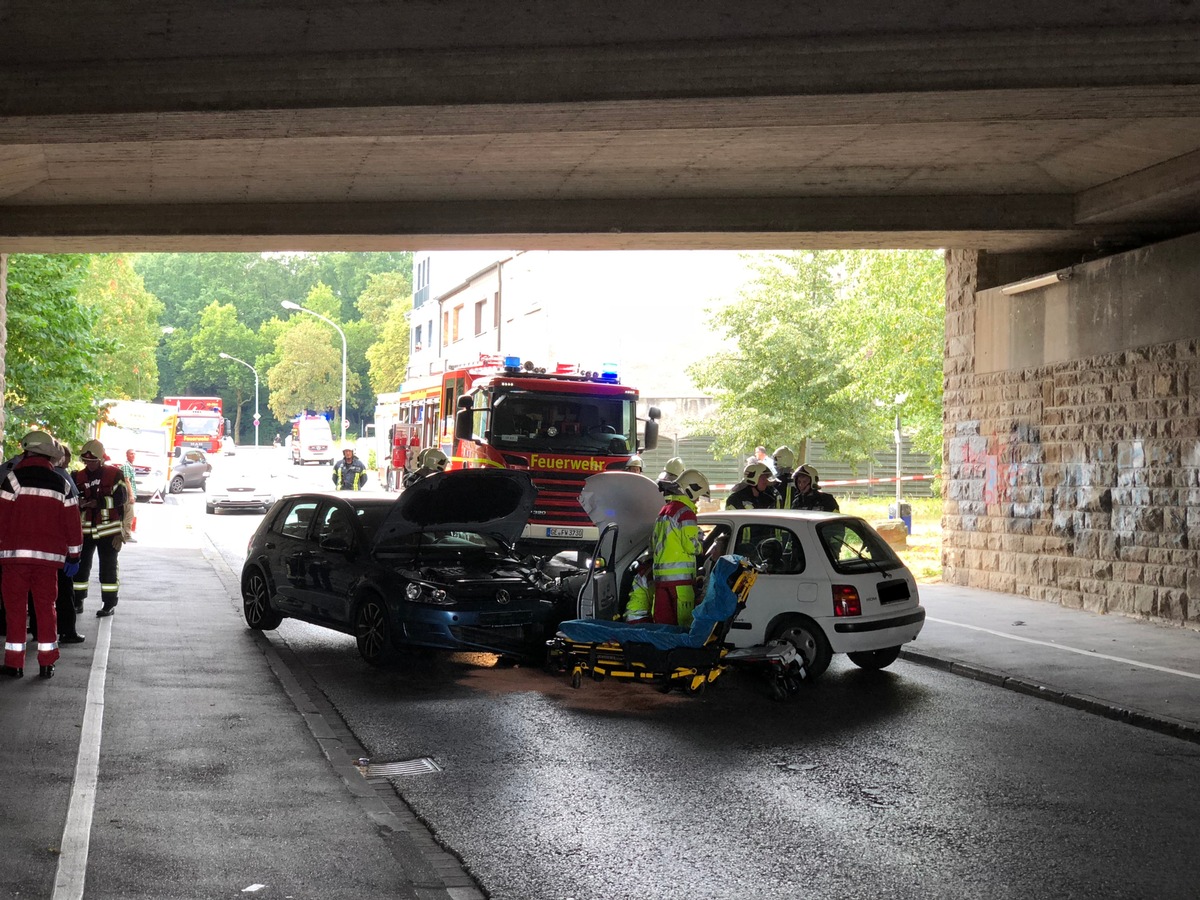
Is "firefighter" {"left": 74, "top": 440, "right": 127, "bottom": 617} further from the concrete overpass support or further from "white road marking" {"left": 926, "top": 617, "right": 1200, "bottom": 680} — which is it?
the concrete overpass support

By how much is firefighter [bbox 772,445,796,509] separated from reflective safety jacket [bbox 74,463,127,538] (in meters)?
7.10

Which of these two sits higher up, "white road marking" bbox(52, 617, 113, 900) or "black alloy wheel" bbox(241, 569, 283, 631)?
"black alloy wheel" bbox(241, 569, 283, 631)

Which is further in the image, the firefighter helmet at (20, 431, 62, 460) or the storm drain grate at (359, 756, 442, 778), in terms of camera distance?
the firefighter helmet at (20, 431, 62, 460)

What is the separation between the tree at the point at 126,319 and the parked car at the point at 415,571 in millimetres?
39635

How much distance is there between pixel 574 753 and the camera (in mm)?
8367

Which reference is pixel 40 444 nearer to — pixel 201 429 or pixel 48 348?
pixel 48 348

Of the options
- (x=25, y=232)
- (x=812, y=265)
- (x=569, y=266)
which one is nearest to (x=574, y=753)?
(x=25, y=232)

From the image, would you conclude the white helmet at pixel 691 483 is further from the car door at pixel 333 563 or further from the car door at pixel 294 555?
the car door at pixel 294 555

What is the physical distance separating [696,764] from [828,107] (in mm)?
4892

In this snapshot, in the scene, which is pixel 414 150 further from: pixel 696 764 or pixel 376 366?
pixel 376 366

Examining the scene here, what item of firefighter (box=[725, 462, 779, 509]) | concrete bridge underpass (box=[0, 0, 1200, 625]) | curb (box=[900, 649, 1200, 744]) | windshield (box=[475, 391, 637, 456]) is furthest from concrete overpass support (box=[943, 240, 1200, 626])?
windshield (box=[475, 391, 637, 456])

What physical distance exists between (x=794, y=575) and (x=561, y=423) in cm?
857

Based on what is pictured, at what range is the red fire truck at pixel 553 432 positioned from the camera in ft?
61.6

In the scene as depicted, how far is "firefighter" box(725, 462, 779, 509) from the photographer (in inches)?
578
